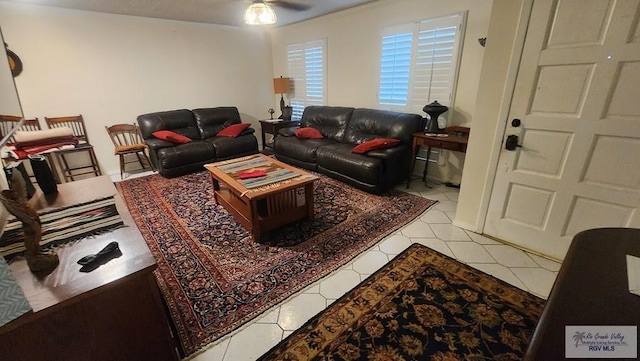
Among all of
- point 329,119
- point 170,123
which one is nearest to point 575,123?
point 329,119

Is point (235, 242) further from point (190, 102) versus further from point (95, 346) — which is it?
point (190, 102)

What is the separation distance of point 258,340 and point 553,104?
2.46 m

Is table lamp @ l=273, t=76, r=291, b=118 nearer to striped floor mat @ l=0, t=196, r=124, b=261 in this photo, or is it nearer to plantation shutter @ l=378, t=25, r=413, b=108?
plantation shutter @ l=378, t=25, r=413, b=108

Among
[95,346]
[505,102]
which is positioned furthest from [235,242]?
[505,102]

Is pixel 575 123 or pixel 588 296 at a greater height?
pixel 575 123

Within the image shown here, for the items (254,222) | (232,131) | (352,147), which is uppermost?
(232,131)

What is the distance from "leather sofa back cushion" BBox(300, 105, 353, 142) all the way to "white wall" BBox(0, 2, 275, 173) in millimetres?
1642

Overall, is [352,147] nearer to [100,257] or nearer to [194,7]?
[194,7]

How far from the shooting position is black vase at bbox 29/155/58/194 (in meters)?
1.59

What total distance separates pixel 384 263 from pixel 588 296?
138 cm

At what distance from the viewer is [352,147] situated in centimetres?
372

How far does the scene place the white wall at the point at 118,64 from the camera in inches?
139

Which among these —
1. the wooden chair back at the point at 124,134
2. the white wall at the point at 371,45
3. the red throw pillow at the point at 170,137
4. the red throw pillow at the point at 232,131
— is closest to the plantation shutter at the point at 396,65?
the white wall at the point at 371,45

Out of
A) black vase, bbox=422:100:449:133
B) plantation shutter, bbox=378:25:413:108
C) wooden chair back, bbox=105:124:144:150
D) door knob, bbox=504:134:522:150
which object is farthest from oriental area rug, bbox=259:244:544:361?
wooden chair back, bbox=105:124:144:150
